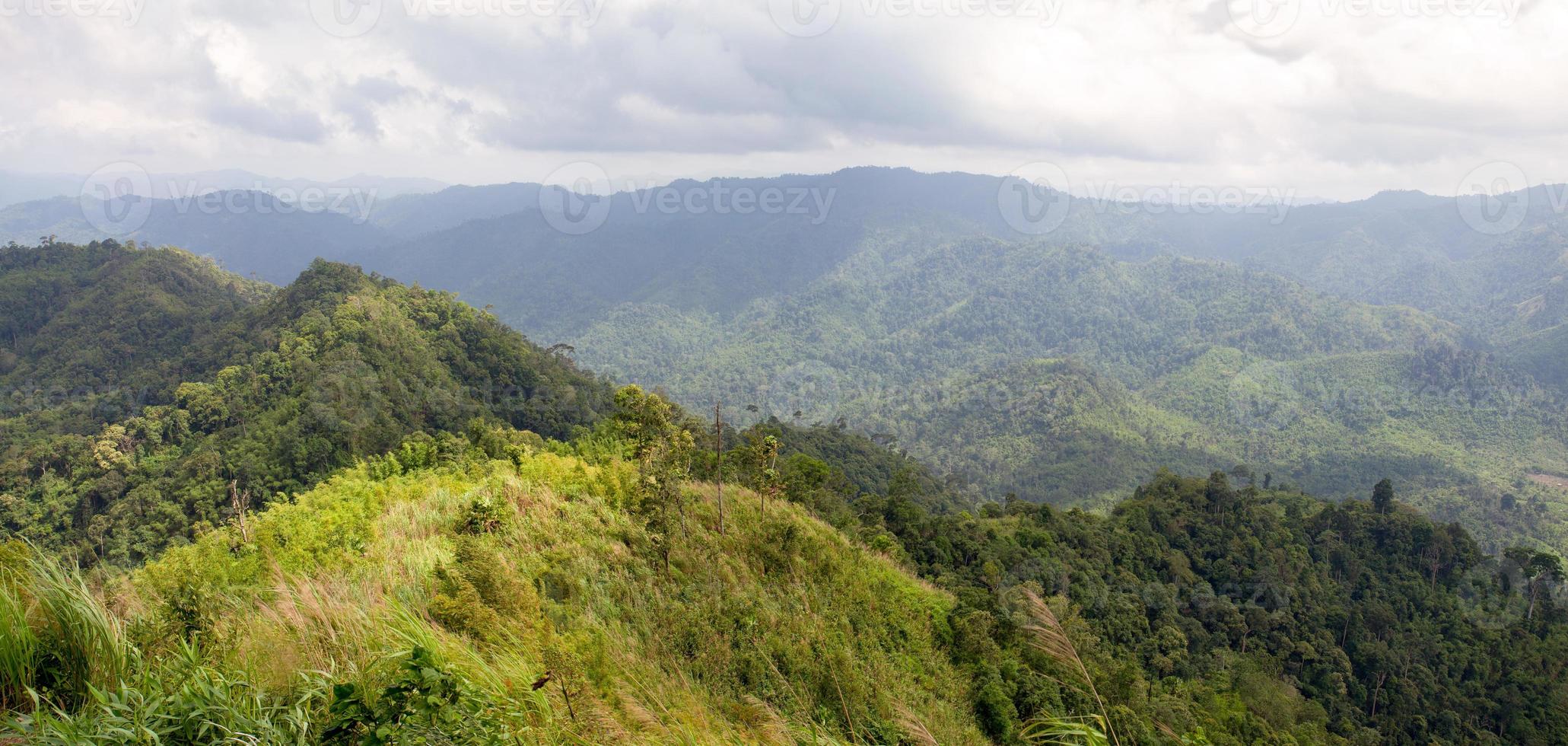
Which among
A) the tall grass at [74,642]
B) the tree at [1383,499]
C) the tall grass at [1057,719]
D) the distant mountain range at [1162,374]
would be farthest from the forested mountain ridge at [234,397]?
the distant mountain range at [1162,374]

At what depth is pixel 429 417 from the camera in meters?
32.8

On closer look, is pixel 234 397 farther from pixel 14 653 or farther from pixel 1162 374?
pixel 1162 374

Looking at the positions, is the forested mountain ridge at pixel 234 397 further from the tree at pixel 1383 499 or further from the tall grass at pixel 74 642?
the tree at pixel 1383 499

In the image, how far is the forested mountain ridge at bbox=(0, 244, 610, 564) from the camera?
25.5 meters

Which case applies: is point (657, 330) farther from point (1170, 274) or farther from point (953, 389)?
point (1170, 274)

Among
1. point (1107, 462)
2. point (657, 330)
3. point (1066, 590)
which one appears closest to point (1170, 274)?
point (1107, 462)

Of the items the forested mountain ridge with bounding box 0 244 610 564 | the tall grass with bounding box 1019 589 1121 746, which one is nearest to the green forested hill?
the forested mountain ridge with bounding box 0 244 610 564

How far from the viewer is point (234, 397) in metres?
31.1

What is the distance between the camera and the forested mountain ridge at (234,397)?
25484 millimetres

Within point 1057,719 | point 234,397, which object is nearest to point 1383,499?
point 1057,719

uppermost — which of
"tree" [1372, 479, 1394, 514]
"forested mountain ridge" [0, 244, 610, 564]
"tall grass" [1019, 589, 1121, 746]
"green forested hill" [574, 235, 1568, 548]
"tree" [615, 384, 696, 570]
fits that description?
"tall grass" [1019, 589, 1121, 746]

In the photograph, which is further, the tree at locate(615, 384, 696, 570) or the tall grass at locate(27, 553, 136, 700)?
the tree at locate(615, 384, 696, 570)

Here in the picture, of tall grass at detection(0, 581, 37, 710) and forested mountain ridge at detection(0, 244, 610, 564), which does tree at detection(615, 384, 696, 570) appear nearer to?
tall grass at detection(0, 581, 37, 710)

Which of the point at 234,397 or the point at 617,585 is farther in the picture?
the point at 234,397
